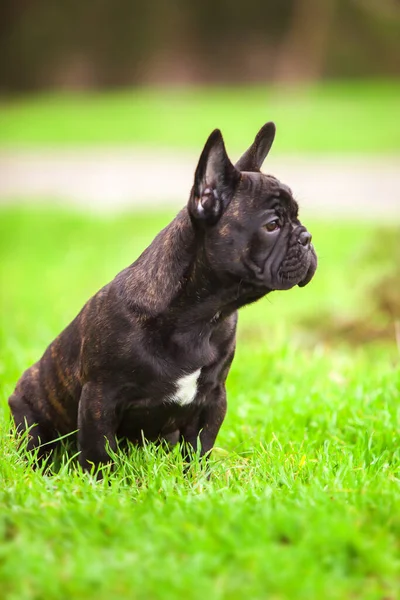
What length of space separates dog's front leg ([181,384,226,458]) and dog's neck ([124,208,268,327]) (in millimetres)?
385

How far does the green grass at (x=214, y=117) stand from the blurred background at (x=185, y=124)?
6 centimetres

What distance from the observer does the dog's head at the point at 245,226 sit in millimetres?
3412

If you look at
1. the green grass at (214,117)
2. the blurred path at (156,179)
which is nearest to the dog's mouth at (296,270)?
the blurred path at (156,179)

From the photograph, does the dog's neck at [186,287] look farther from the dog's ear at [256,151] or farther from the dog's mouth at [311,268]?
the dog's ear at [256,151]

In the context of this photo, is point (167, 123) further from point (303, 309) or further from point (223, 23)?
point (303, 309)

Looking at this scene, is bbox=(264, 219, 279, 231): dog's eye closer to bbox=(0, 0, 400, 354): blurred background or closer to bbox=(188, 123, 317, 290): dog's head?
bbox=(188, 123, 317, 290): dog's head

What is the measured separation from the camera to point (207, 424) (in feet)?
12.4

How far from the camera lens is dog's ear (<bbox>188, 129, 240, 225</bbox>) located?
3355mm

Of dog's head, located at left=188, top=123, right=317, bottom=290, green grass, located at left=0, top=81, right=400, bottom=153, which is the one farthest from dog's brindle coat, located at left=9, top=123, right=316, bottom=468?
green grass, located at left=0, top=81, right=400, bottom=153

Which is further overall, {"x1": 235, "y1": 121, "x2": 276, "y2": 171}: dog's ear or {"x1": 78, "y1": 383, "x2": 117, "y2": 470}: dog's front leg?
{"x1": 235, "y1": 121, "x2": 276, "y2": 171}: dog's ear

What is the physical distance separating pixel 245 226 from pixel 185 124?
14508 mm

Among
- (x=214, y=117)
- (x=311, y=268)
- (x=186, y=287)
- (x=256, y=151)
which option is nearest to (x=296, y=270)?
(x=311, y=268)

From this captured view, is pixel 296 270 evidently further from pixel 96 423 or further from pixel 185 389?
pixel 96 423

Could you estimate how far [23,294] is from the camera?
9.13 metres
